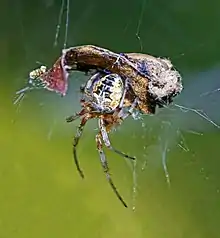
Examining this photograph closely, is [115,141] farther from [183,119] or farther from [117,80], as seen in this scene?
[117,80]

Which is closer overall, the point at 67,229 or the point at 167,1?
the point at 67,229

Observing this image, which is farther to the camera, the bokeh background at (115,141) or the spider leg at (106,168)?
the bokeh background at (115,141)

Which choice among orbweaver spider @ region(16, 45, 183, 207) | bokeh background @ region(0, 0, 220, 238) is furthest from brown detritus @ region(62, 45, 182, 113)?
bokeh background @ region(0, 0, 220, 238)

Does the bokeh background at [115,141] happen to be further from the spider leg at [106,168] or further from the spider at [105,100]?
the spider at [105,100]

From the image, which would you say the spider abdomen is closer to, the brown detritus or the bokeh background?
the brown detritus

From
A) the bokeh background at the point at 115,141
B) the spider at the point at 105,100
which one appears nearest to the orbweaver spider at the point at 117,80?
the spider at the point at 105,100

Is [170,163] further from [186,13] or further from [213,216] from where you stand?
[186,13]

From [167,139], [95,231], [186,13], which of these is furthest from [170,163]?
[186,13]

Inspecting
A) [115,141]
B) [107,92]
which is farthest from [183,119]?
[107,92]
